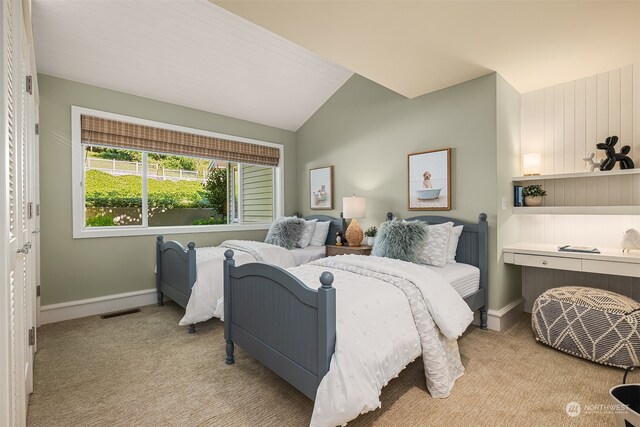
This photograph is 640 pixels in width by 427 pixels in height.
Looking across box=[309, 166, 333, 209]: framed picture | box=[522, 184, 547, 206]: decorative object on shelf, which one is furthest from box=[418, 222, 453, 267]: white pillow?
box=[309, 166, 333, 209]: framed picture

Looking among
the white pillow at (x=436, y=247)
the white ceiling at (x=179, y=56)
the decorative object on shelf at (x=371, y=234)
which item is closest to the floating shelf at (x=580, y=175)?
the white pillow at (x=436, y=247)

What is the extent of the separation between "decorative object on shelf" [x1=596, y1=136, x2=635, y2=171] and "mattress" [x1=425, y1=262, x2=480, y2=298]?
55.6 inches

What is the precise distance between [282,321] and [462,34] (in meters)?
2.42

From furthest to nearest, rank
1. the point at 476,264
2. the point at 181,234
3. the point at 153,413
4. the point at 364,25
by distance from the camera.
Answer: the point at 181,234 < the point at 476,264 < the point at 364,25 < the point at 153,413

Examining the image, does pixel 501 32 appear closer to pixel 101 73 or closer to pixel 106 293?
pixel 101 73

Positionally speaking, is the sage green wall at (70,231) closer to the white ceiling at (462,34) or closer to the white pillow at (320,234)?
the white pillow at (320,234)

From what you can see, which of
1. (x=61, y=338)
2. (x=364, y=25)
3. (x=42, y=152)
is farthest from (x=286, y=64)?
(x=61, y=338)

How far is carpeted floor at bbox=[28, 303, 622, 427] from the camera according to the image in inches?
69.5

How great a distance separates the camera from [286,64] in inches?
155

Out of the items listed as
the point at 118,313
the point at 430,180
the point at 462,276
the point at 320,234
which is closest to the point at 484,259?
the point at 462,276

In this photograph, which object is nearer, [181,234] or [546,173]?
[546,173]

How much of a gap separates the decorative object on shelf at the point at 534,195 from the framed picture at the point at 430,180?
0.75 meters

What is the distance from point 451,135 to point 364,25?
5.33 ft

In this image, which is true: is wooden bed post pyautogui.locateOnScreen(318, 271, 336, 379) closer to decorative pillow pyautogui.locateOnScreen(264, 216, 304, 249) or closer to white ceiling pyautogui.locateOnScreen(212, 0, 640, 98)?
white ceiling pyautogui.locateOnScreen(212, 0, 640, 98)
